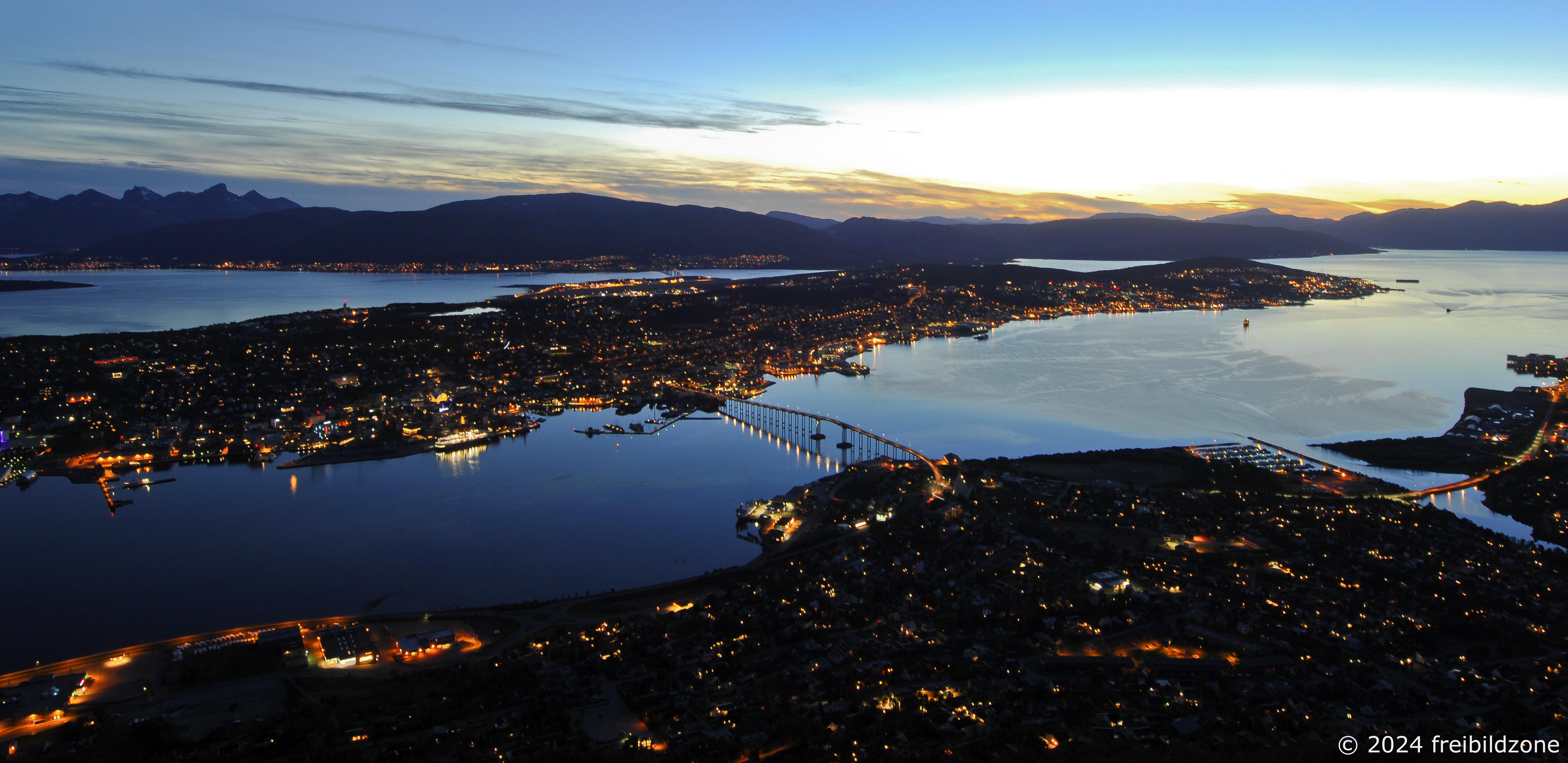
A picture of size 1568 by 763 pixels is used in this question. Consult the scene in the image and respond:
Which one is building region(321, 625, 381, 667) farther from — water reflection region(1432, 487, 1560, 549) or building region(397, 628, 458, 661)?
water reflection region(1432, 487, 1560, 549)

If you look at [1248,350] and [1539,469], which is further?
[1248,350]

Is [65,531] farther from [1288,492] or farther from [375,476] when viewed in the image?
[1288,492]

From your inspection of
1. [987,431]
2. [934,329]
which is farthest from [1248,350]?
[987,431]

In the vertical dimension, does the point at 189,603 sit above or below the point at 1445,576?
below

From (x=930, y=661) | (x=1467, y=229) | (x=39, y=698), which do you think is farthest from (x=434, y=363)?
(x=1467, y=229)

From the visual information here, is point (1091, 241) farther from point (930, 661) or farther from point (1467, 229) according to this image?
point (930, 661)

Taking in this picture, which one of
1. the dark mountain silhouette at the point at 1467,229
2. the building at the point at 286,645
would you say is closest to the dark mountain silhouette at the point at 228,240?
the building at the point at 286,645
